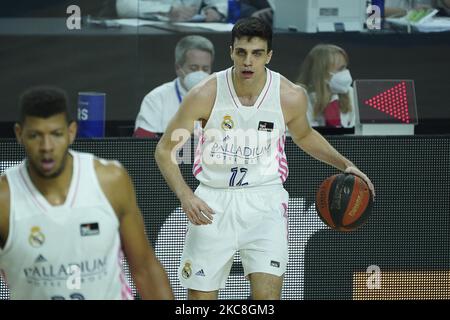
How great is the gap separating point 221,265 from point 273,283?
11.9 inches

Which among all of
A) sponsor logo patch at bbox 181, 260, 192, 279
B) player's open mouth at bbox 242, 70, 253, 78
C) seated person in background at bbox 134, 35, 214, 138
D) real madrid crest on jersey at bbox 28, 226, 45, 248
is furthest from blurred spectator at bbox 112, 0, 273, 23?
real madrid crest on jersey at bbox 28, 226, 45, 248

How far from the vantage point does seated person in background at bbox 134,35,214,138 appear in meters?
7.74

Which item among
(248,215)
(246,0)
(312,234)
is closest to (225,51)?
(246,0)

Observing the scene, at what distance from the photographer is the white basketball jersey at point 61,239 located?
4484mm

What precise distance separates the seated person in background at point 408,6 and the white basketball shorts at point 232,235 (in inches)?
124

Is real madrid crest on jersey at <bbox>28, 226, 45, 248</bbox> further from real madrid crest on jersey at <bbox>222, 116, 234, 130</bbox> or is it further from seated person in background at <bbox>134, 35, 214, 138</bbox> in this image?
seated person in background at <bbox>134, 35, 214, 138</bbox>

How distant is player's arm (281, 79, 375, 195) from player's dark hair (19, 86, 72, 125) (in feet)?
6.11

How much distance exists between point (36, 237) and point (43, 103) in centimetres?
53

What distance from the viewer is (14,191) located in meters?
4.52

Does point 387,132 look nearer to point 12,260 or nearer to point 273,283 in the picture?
point 273,283

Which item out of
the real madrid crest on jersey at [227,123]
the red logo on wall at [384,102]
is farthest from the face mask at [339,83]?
the real madrid crest on jersey at [227,123]

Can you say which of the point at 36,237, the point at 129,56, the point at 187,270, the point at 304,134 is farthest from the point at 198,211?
the point at 129,56

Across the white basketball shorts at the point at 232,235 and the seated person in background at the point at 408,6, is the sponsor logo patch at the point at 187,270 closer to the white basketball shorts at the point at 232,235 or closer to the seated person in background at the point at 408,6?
the white basketball shorts at the point at 232,235

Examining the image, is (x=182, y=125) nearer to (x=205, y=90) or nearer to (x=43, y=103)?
(x=205, y=90)
